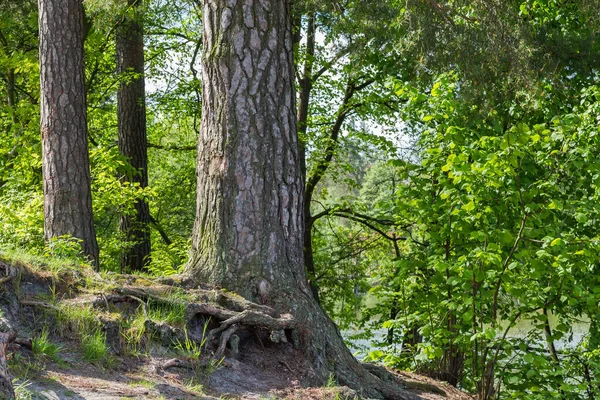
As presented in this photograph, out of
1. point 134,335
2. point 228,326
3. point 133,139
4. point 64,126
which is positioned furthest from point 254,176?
point 133,139

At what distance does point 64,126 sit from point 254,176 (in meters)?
4.84

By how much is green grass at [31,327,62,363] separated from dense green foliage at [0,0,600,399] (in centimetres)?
29

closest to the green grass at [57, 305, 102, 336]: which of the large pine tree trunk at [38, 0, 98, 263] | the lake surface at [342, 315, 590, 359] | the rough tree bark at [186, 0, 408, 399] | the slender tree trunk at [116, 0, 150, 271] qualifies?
the rough tree bark at [186, 0, 408, 399]

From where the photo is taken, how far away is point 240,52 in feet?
17.7

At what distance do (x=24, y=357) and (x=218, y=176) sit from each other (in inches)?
82.2

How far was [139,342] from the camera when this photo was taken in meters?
4.39

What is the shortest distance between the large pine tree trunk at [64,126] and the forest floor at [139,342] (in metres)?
4.00

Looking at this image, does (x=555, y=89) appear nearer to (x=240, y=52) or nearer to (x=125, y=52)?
(x=240, y=52)

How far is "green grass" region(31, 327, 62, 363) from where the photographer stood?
12.8 feet

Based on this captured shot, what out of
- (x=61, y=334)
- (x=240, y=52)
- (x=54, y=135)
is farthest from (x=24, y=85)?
(x=61, y=334)

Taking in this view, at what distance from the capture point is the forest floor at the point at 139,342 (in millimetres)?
3836

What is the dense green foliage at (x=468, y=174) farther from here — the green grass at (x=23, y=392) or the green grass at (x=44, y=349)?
the green grass at (x=23, y=392)

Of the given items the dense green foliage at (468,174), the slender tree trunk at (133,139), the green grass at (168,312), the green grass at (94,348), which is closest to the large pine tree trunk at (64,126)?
the dense green foliage at (468,174)

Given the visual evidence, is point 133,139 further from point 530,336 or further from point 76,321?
point 76,321
